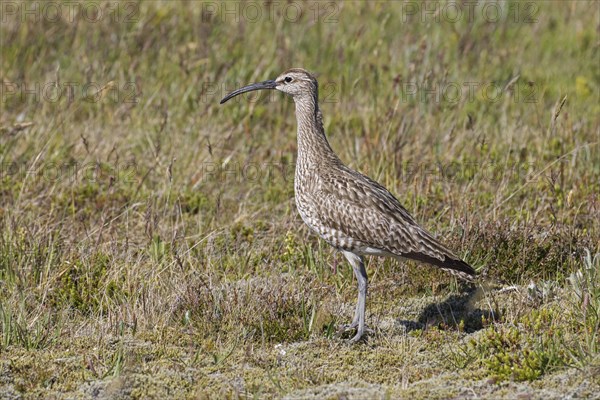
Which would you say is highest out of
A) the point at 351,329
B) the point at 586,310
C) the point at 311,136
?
the point at 311,136

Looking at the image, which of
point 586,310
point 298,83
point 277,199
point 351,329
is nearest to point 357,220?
point 351,329

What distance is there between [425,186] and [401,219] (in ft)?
5.76

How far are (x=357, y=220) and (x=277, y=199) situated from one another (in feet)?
7.15

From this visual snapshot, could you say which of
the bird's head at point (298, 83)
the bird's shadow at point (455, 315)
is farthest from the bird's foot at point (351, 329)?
the bird's head at point (298, 83)

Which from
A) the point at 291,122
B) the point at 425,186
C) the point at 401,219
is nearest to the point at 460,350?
the point at 401,219

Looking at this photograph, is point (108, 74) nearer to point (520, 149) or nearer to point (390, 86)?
point (390, 86)

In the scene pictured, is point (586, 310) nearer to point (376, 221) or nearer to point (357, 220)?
point (376, 221)

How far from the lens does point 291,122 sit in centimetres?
1076

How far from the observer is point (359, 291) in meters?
7.26

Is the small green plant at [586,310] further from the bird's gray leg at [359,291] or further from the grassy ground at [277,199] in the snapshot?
the bird's gray leg at [359,291]

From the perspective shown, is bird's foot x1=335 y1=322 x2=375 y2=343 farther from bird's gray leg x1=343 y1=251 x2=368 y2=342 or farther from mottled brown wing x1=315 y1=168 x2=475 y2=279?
mottled brown wing x1=315 y1=168 x2=475 y2=279

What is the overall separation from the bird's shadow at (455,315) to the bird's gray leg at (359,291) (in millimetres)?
372

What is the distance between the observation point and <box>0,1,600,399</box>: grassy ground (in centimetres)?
650

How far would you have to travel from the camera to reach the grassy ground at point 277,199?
6.50 metres
